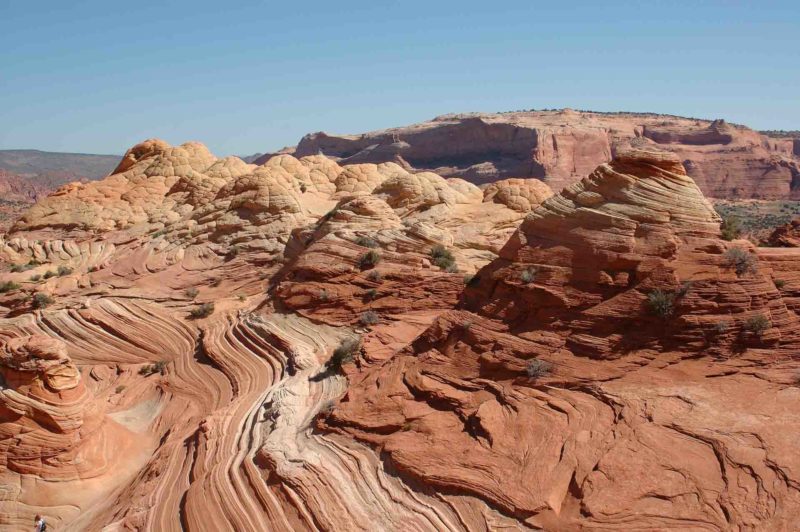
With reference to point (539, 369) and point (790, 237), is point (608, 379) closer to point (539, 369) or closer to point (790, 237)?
point (539, 369)

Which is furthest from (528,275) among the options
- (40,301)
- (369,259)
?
(40,301)

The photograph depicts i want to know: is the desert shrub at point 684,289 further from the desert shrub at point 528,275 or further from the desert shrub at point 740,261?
the desert shrub at point 528,275

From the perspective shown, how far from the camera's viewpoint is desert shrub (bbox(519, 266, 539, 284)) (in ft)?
44.2

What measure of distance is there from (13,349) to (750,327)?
1476cm

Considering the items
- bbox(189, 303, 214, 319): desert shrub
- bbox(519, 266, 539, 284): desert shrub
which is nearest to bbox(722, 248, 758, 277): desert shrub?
bbox(519, 266, 539, 284): desert shrub

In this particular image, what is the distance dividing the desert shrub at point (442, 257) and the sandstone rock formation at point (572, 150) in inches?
2620

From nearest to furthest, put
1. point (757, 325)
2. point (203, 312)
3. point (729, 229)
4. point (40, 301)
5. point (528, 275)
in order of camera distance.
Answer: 1. point (757, 325)
2. point (729, 229)
3. point (528, 275)
4. point (203, 312)
5. point (40, 301)

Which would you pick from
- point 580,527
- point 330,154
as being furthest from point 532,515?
point 330,154

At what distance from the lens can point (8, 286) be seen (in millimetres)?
24188

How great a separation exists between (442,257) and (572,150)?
76909 millimetres

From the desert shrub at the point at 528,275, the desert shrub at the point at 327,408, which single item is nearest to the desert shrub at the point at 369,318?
the desert shrub at the point at 327,408

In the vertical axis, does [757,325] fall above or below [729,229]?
below

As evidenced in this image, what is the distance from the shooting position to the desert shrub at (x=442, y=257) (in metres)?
20.1

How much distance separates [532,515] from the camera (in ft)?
29.5
